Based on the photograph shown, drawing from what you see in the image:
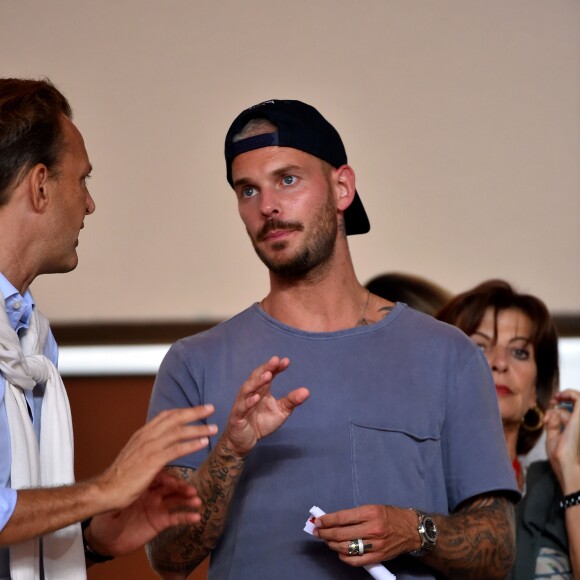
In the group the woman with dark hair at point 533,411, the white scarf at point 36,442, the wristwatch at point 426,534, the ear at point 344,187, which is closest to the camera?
the white scarf at point 36,442

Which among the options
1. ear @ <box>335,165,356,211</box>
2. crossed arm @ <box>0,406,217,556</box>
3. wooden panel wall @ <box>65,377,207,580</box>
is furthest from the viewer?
wooden panel wall @ <box>65,377,207,580</box>

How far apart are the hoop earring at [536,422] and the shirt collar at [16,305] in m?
Result: 1.65

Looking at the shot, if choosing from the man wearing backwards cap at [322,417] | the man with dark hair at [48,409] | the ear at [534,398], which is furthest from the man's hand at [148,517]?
the ear at [534,398]

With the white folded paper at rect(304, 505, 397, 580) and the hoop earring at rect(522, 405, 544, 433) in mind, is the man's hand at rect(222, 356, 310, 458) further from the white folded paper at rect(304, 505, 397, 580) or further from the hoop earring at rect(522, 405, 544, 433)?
the hoop earring at rect(522, 405, 544, 433)

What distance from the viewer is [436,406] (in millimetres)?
2178

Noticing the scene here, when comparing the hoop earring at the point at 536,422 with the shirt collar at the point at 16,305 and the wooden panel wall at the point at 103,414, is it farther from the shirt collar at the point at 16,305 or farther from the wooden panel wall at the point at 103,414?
the shirt collar at the point at 16,305

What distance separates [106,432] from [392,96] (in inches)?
60.9

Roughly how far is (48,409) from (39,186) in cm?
40

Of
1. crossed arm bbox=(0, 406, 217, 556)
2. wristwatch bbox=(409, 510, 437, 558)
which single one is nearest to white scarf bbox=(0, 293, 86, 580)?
crossed arm bbox=(0, 406, 217, 556)

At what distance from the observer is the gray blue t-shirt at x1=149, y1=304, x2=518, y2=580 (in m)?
2.08

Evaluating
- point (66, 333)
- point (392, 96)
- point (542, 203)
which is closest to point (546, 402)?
point (542, 203)

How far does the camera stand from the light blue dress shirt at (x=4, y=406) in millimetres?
1651

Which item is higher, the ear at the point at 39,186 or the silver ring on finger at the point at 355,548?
the ear at the point at 39,186

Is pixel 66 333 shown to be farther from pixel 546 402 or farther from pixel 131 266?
pixel 546 402
